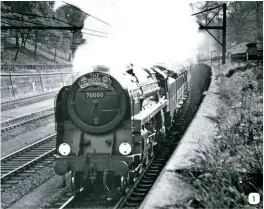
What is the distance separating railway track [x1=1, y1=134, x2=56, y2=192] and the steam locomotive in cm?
235

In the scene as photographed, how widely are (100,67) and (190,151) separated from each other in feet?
11.2

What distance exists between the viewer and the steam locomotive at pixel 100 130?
28.4 ft

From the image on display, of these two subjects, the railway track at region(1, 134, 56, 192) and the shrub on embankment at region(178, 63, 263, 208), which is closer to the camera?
the shrub on embankment at region(178, 63, 263, 208)

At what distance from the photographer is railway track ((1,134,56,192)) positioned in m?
10.5

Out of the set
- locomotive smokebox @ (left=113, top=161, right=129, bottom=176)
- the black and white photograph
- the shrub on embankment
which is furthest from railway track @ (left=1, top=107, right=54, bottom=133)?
the shrub on embankment

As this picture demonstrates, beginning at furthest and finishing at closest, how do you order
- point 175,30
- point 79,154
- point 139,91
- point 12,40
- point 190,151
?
point 12,40 < point 175,30 < point 139,91 < point 79,154 < point 190,151

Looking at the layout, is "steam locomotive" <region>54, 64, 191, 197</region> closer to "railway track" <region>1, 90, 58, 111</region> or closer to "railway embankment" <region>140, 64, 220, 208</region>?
"railway embankment" <region>140, 64, 220, 208</region>

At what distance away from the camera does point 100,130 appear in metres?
8.84

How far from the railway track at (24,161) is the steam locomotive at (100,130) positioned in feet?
7.70

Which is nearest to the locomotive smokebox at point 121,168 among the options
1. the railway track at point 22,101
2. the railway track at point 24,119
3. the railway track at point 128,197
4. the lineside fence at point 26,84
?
the railway track at point 128,197

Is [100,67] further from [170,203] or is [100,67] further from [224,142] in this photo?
[170,203]

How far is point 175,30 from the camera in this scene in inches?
877

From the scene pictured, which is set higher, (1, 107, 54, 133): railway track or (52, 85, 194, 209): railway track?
(1, 107, 54, 133): railway track

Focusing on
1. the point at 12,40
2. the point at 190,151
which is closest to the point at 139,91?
the point at 190,151
